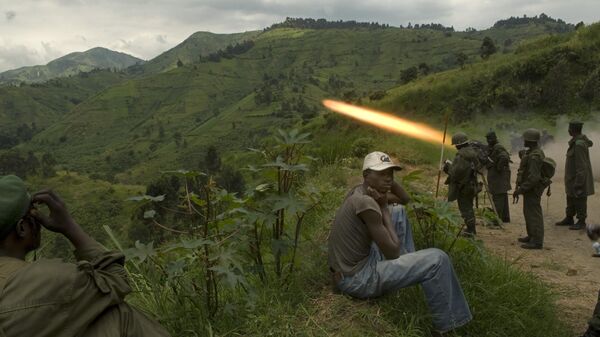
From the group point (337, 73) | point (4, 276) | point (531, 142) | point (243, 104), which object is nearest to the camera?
point (4, 276)

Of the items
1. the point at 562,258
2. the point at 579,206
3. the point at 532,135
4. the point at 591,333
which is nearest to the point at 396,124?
the point at 579,206

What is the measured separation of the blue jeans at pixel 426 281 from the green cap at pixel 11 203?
2.38m

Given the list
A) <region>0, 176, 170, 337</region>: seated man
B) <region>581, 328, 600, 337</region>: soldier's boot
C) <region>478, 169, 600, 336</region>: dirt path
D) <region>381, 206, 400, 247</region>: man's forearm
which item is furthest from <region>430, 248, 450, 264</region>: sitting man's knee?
<region>0, 176, 170, 337</region>: seated man

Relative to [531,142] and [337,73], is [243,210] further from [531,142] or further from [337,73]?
[337,73]

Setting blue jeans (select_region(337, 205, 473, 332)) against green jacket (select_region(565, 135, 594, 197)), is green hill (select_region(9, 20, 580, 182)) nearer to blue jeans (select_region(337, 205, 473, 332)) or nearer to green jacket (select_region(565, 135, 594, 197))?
green jacket (select_region(565, 135, 594, 197))

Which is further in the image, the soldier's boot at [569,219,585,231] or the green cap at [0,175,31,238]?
the soldier's boot at [569,219,585,231]

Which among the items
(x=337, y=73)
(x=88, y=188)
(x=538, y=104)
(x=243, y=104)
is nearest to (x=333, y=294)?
(x=538, y=104)

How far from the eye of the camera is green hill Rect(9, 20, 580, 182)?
10425 cm

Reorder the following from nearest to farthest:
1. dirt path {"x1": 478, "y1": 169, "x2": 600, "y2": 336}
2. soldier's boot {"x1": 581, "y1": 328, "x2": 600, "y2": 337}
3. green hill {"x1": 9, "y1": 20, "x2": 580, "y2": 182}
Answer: soldier's boot {"x1": 581, "y1": 328, "x2": 600, "y2": 337} → dirt path {"x1": 478, "y1": 169, "x2": 600, "y2": 336} → green hill {"x1": 9, "y1": 20, "x2": 580, "y2": 182}

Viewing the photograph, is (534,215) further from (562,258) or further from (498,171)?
(498,171)

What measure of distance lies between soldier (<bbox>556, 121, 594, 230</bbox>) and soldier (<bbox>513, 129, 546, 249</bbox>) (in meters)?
1.15

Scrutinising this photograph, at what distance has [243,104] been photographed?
394ft

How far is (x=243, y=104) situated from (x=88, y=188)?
5200 cm

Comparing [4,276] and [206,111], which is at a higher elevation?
[4,276]
